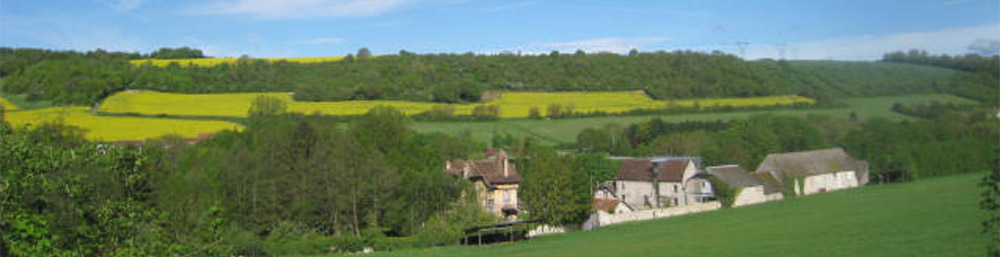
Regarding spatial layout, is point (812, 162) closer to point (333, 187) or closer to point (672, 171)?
point (672, 171)

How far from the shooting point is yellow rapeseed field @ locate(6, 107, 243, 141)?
6000 centimetres

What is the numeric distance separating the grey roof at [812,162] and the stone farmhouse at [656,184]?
6428mm

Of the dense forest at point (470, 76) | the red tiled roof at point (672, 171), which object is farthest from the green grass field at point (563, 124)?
the red tiled roof at point (672, 171)

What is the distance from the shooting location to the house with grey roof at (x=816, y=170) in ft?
206

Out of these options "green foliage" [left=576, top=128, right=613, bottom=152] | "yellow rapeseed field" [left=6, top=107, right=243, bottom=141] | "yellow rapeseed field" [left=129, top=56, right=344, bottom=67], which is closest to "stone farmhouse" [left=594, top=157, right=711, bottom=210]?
"green foliage" [left=576, top=128, right=613, bottom=152]

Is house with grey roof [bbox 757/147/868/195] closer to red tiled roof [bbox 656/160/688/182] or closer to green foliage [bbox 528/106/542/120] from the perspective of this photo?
red tiled roof [bbox 656/160/688/182]

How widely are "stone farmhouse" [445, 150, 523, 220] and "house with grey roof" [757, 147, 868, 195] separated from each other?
75.3 ft

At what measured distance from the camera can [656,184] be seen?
191ft

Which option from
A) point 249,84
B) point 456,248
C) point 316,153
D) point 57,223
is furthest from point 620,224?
point 249,84

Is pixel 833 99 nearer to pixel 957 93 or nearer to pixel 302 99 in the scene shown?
pixel 957 93

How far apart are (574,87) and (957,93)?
4051cm

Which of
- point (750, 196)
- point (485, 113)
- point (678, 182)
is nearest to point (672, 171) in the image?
point (678, 182)

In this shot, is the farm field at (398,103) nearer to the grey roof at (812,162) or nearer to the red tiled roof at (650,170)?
the grey roof at (812,162)

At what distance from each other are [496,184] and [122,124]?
33.3 meters
